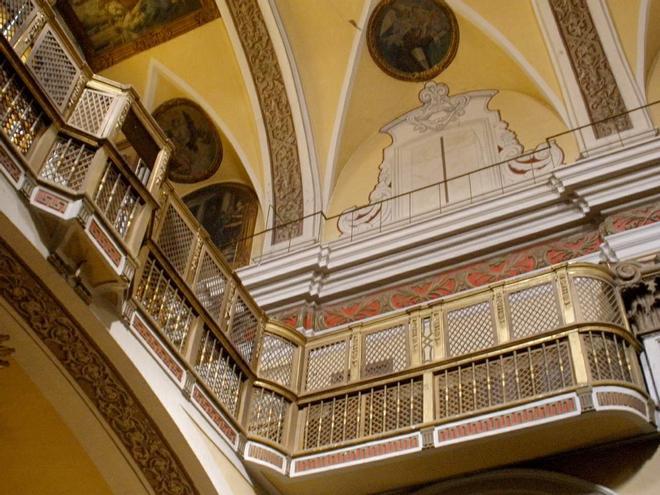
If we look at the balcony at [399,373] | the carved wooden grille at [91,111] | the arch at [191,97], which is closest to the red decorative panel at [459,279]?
the balcony at [399,373]

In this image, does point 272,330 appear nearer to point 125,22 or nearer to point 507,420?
point 507,420

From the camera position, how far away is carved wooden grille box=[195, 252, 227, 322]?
22.2 ft

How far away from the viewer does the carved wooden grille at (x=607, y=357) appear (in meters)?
6.29

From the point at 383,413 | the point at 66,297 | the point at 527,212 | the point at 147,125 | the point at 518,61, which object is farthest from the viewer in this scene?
the point at 518,61

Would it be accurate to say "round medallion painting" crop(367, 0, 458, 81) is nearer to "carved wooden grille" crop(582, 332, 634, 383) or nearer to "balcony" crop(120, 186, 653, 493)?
"balcony" crop(120, 186, 653, 493)

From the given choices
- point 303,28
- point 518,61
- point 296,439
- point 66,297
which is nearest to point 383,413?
point 296,439

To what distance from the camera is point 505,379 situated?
6.58 meters

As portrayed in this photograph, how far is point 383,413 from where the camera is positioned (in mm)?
6891

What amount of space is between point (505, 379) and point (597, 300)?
105 cm

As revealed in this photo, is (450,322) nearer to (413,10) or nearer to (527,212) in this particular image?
(527,212)

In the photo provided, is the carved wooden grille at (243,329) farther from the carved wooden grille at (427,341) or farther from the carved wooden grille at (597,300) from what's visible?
the carved wooden grille at (597,300)

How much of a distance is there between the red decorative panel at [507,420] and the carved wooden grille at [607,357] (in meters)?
0.33

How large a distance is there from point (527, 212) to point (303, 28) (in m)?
4.30

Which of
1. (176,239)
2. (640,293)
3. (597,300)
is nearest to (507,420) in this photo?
(597,300)
